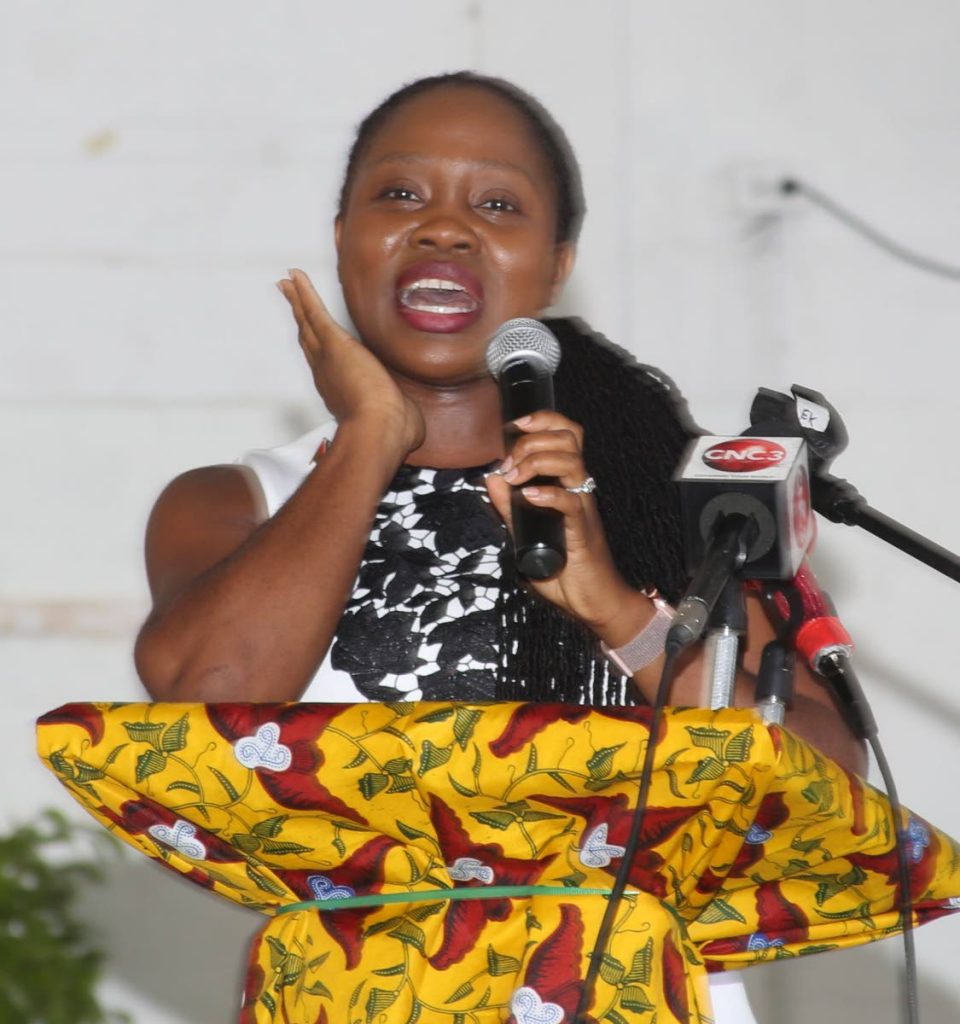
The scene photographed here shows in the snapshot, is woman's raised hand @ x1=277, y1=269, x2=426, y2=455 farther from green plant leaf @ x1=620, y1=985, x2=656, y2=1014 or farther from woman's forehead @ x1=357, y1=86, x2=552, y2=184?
green plant leaf @ x1=620, y1=985, x2=656, y2=1014

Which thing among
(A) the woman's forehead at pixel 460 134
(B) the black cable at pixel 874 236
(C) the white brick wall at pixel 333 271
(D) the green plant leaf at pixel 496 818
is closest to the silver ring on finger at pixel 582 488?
(D) the green plant leaf at pixel 496 818

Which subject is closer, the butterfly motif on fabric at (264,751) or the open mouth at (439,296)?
the butterfly motif on fabric at (264,751)

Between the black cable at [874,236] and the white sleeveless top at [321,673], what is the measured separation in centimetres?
159

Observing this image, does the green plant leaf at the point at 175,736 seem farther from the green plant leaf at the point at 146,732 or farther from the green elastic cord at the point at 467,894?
the green elastic cord at the point at 467,894

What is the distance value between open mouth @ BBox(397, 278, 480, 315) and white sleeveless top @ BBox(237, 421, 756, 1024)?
0.60ft

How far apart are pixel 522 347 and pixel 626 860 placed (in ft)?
1.96

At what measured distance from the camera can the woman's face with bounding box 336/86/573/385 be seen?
6.50 ft

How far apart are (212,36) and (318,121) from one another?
0.28m

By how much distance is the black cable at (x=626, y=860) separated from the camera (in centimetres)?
104

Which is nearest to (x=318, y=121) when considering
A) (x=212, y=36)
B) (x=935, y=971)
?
(x=212, y=36)

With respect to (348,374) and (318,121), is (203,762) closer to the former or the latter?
(348,374)

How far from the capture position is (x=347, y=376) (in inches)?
→ 73.5

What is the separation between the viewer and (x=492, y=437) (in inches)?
82.6
